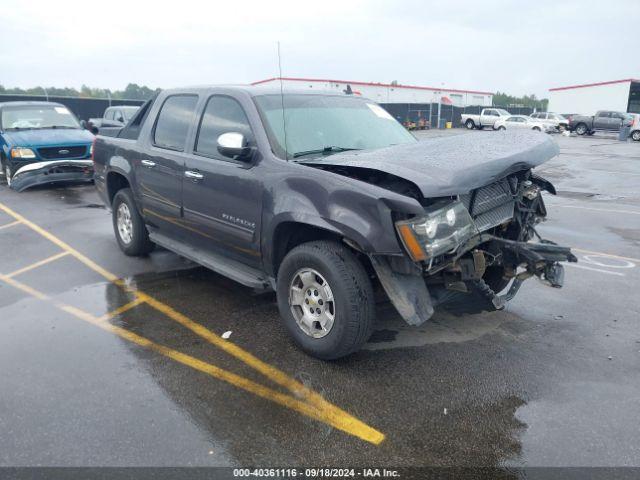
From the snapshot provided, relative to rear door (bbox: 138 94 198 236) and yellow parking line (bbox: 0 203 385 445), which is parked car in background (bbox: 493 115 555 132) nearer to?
rear door (bbox: 138 94 198 236)

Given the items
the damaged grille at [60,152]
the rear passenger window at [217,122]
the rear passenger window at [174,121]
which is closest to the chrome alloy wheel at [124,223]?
the rear passenger window at [174,121]

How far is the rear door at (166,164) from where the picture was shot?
16.1 ft

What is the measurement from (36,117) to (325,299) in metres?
10.7

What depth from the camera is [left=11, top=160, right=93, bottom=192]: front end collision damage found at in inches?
411

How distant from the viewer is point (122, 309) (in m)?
4.71

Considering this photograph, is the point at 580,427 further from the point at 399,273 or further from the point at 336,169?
the point at 336,169

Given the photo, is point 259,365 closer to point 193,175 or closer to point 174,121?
point 193,175

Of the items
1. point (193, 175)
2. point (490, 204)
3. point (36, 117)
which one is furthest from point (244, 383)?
point (36, 117)

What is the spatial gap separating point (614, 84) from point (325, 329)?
57.3 metres

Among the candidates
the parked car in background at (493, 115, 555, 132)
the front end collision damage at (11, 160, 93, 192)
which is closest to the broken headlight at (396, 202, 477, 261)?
the front end collision damage at (11, 160, 93, 192)

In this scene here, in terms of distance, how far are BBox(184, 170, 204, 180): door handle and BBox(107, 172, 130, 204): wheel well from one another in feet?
6.26

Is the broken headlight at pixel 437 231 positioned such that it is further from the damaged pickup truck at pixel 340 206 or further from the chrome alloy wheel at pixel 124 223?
the chrome alloy wheel at pixel 124 223

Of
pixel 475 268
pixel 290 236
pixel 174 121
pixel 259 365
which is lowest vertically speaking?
pixel 259 365

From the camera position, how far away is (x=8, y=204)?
9523 millimetres
